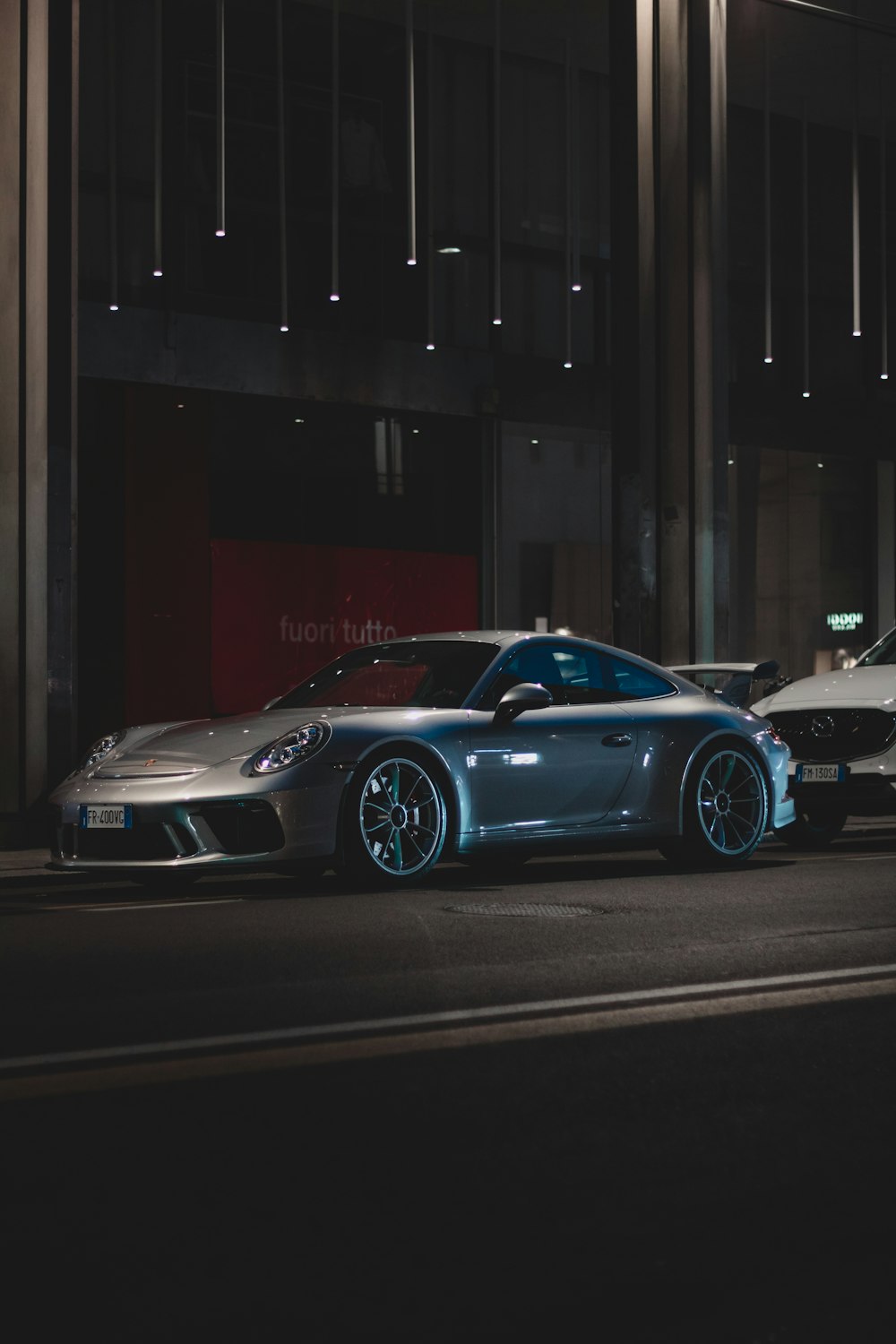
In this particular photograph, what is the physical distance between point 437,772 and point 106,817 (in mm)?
1700

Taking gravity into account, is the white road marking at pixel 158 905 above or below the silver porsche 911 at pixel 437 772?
below

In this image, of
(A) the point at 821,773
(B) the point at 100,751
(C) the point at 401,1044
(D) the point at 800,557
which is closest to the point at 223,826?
(B) the point at 100,751

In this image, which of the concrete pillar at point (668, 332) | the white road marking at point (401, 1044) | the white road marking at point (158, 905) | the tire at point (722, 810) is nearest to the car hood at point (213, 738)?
the white road marking at point (158, 905)

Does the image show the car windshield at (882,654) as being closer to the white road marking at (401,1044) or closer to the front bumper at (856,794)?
the front bumper at (856,794)

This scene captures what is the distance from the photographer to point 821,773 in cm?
1299

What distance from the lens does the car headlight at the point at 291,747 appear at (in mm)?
9523

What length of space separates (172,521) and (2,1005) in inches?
609

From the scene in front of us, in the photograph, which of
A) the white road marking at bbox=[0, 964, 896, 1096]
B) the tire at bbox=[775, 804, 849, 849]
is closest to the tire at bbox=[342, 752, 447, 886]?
the white road marking at bbox=[0, 964, 896, 1096]

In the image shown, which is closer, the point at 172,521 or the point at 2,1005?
the point at 2,1005

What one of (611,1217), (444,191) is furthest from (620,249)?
(611,1217)

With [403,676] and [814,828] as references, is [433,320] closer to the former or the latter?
[814,828]

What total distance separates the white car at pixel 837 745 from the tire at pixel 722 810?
1.48 m

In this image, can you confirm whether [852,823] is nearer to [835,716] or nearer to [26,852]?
[835,716]

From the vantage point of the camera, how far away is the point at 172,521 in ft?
69.5
